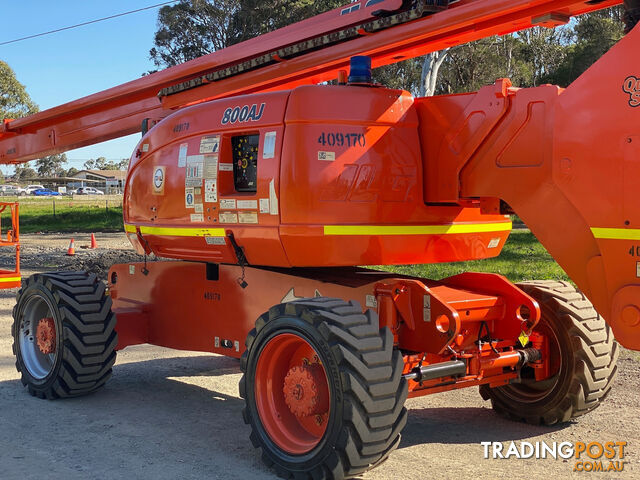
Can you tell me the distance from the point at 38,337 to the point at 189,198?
225cm

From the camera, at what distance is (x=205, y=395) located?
7859 mm

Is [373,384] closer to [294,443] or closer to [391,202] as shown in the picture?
[294,443]

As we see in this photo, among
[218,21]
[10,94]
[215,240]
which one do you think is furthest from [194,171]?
[10,94]

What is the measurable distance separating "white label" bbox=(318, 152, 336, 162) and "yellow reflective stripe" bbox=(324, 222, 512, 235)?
1.64ft

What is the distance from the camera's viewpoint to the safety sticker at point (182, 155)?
Answer: 718cm

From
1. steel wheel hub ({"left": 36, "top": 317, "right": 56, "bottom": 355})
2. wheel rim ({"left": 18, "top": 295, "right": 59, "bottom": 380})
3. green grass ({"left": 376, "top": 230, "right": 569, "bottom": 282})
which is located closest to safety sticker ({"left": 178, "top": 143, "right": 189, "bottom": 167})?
wheel rim ({"left": 18, "top": 295, "right": 59, "bottom": 380})

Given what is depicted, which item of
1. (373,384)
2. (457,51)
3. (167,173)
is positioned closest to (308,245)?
(373,384)

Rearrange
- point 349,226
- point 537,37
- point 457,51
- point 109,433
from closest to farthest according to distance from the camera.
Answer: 1. point 349,226
2. point 109,433
3. point 457,51
4. point 537,37

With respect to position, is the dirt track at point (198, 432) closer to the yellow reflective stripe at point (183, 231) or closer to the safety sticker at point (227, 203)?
the yellow reflective stripe at point (183, 231)

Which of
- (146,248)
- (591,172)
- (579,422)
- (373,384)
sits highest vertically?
(591,172)

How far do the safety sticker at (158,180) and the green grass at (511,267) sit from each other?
671 centimetres

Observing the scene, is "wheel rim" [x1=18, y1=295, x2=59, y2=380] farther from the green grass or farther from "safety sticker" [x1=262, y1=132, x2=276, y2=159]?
the green grass

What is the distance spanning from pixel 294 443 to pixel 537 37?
37.1 metres

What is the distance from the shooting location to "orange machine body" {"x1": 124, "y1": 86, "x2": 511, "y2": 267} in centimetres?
605
